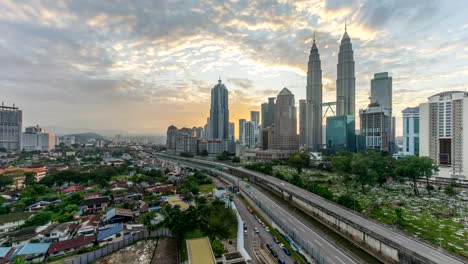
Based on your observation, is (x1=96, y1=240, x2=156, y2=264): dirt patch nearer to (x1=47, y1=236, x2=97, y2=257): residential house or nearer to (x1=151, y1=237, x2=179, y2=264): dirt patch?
(x1=151, y1=237, x2=179, y2=264): dirt patch

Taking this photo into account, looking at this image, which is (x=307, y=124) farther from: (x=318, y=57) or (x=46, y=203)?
(x=46, y=203)

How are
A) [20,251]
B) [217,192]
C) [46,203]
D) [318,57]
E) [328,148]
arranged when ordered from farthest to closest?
1. [318,57]
2. [328,148]
3. [217,192]
4. [46,203]
5. [20,251]

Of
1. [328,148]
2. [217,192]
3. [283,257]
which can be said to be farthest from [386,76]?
[283,257]

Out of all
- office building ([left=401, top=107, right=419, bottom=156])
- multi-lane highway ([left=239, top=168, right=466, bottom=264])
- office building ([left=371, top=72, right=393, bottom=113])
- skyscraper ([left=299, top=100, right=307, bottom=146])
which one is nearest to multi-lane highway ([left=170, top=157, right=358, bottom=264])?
multi-lane highway ([left=239, top=168, right=466, bottom=264])

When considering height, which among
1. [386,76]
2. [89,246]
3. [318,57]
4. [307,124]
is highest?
[318,57]

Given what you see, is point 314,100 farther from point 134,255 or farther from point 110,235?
point 134,255

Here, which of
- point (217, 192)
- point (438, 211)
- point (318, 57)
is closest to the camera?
point (438, 211)
